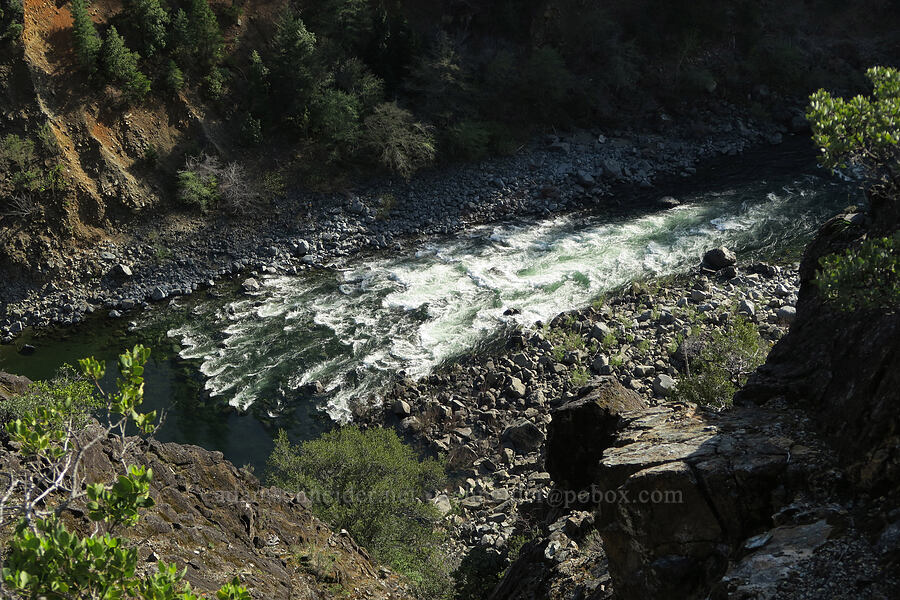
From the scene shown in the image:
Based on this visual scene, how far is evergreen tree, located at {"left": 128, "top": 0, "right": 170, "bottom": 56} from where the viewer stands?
2544 cm

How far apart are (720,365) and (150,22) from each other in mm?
24009

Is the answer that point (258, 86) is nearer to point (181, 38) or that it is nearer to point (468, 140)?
point (181, 38)

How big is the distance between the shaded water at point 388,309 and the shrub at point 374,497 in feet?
12.3

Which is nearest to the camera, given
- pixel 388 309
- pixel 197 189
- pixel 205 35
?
pixel 388 309

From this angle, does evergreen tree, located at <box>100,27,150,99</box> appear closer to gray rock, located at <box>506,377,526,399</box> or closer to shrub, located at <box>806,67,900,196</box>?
gray rock, located at <box>506,377,526,399</box>

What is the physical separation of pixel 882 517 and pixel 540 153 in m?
25.7

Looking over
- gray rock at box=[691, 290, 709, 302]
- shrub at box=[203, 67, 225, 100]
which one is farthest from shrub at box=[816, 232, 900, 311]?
shrub at box=[203, 67, 225, 100]

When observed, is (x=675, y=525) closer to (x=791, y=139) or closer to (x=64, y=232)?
(x=64, y=232)

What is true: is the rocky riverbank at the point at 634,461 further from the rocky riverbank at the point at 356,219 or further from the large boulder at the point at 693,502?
the rocky riverbank at the point at 356,219

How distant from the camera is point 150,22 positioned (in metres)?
25.6

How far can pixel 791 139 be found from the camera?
1249 inches

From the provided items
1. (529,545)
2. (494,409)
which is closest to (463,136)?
(494,409)

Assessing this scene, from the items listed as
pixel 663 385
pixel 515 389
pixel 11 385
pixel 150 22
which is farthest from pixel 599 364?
pixel 150 22

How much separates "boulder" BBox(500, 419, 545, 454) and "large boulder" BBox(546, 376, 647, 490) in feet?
13.0
